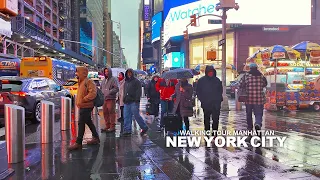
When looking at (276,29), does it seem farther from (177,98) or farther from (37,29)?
(37,29)

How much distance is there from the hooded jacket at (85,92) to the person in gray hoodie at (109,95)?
2.23 m

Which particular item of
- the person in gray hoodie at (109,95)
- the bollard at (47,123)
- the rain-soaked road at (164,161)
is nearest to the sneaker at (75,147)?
the rain-soaked road at (164,161)

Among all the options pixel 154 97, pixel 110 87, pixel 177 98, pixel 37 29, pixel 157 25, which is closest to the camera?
pixel 177 98

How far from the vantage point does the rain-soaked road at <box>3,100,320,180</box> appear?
523 cm

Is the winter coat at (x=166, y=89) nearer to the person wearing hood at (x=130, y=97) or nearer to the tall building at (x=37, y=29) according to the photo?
the person wearing hood at (x=130, y=97)

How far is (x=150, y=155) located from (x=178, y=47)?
53112 mm

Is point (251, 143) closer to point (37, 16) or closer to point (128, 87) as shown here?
point (128, 87)

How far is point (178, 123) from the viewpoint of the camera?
28.4ft

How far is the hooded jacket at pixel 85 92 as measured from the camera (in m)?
7.08

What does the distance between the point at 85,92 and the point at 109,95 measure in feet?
7.74

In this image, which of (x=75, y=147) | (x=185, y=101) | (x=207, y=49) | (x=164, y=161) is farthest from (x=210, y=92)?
(x=207, y=49)

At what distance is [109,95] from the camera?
9555 millimetres

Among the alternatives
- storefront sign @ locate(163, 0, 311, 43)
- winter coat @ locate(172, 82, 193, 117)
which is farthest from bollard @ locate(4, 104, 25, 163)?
storefront sign @ locate(163, 0, 311, 43)

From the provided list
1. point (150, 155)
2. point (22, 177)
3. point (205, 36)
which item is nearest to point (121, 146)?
point (150, 155)
